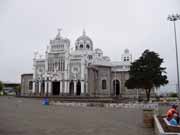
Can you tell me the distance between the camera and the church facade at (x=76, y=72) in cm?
7550

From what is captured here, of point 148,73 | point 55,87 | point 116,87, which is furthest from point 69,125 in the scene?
point 116,87

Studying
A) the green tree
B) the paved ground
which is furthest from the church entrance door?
the paved ground

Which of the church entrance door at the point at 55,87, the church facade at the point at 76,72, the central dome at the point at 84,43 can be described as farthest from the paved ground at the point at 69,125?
the central dome at the point at 84,43

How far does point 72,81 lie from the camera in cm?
7669

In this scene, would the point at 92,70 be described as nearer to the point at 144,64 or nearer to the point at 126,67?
the point at 126,67

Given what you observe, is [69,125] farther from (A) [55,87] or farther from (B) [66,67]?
(A) [55,87]

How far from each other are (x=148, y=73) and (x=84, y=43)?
123 feet

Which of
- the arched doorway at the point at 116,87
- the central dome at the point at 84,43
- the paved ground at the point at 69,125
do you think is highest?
the central dome at the point at 84,43

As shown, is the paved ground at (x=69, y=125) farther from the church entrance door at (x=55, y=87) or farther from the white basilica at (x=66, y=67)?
Answer: the church entrance door at (x=55, y=87)

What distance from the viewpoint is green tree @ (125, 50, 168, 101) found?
163 ft

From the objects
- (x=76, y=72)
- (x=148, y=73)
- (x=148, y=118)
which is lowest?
(x=148, y=118)

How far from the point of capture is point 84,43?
274ft

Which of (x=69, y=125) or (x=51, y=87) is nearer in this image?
(x=69, y=125)

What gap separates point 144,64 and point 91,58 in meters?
29.9
